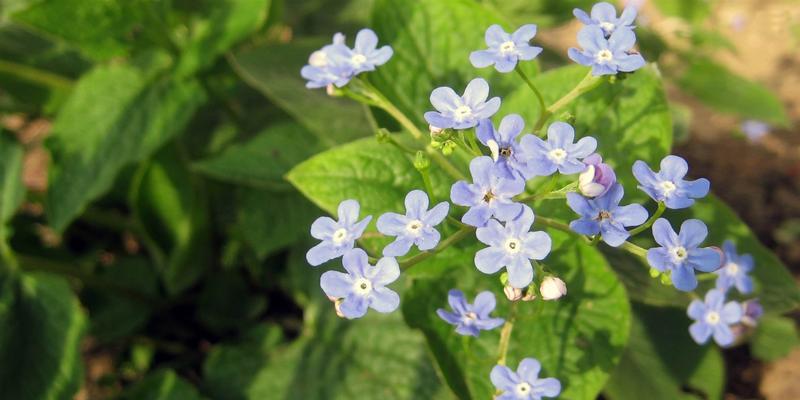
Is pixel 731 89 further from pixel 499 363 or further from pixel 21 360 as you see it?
pixel 21 360

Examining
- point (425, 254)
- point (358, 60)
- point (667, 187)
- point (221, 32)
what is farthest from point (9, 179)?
point (667, 187)

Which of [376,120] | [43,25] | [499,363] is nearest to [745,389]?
[499,363]

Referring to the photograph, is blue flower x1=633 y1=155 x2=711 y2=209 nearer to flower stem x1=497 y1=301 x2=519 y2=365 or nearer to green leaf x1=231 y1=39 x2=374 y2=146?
flower stem x1=497 y1=301 x2=519 y2=365

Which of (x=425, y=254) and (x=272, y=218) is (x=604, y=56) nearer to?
(x=425, y=254)

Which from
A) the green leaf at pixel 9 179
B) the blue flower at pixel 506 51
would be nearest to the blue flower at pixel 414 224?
the blue flower at pixel 506 51

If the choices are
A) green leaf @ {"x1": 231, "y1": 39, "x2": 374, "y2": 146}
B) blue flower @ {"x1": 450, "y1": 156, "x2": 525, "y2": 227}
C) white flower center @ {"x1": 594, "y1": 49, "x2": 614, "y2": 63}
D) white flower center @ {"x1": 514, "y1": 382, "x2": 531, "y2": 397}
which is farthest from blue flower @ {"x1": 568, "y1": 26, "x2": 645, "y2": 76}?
green leaf @ {"x1": 231, "y1": 39, "x2": 374, "y2": 146}
